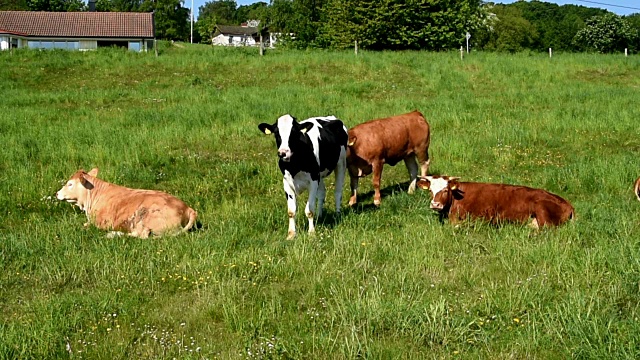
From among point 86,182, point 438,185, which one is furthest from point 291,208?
point 86,182

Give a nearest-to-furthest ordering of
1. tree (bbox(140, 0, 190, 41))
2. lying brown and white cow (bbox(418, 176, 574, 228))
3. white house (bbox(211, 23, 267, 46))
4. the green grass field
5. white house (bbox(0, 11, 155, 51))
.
→ 1. the green grass field
2. lying brown and white cow (bbox(418, 176, 574, 228))
3. white house (bbox(0, 11, 155, 51))
4. tree (bbox(140, 0, 190, 41))
5. white house (bbox(211, 23, 267, 46))

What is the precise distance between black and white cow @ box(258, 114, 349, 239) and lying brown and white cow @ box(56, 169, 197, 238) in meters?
1.34

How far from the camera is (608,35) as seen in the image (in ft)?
301

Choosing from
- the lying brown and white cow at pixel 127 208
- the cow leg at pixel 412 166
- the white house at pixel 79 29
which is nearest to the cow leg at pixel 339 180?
the cow leg at pixel 412 166

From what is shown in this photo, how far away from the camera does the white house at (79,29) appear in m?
61.5

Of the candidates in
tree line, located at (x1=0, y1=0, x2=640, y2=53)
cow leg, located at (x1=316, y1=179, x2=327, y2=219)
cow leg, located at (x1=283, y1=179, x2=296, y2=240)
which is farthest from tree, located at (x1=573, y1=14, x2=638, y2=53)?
cow leg, located at (x1=283, y1=179, x2=296, y2=240)

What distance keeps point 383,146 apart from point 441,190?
247cm

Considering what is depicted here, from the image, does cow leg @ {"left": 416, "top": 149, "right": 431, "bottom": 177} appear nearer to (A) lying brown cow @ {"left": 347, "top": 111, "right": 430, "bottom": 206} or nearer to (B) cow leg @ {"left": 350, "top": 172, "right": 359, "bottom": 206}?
(A) lying brown cow @ {"left": 347, "top": 111, "right": 430, "bottom": 206}

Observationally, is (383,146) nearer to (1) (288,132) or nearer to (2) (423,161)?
(2) (423,161)

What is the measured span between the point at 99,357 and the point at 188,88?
1886 cm

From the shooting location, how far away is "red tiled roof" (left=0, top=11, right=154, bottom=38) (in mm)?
62125

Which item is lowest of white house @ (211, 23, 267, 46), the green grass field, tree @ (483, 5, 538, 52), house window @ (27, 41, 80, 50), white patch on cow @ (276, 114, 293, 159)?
the green grass field

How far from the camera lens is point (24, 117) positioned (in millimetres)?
16766

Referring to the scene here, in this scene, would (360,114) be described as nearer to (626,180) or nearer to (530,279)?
(626,180)
